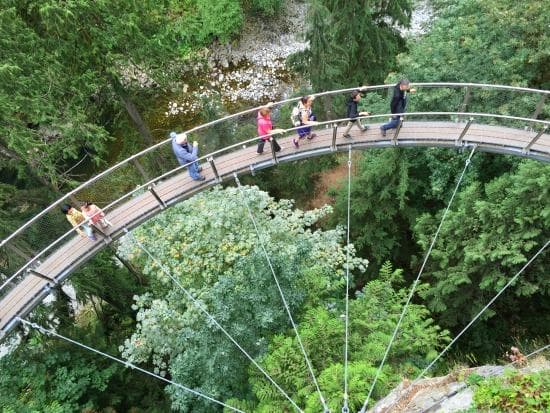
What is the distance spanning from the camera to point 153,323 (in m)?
11.4

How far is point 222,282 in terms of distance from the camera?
1002 centimetres

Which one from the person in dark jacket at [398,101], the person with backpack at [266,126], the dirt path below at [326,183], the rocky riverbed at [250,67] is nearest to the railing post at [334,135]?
the person in dark jacket at [398,101]

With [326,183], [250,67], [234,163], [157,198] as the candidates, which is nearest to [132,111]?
[234,163]

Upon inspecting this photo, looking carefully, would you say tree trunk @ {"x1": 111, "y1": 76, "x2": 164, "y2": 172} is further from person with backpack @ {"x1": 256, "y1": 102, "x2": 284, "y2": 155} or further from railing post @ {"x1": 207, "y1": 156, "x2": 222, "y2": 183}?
person with backpack @ {"x1": 256, "y1": 102, "x2": 284, "y2": 155}

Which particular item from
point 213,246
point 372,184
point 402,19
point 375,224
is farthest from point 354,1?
point 213,246

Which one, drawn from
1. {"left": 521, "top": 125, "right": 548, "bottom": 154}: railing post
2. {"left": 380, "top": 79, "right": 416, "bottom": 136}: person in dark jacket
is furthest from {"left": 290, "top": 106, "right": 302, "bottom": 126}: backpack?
{"left": 521, "top": 125, "right": 548, "bottom": 154}: railing post

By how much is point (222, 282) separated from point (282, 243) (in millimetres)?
2024

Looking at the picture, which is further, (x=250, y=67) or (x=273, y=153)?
(x=250, y=67)

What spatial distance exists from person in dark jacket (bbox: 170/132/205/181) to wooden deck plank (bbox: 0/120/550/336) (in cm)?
48

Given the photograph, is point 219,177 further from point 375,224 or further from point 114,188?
point 114,188

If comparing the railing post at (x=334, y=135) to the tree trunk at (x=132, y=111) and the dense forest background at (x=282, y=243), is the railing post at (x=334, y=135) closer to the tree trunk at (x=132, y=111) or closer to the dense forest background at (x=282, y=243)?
the dense forest background at (x=282, y=243)

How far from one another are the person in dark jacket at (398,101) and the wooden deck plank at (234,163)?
16.9 inches

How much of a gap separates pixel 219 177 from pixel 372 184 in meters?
6.39

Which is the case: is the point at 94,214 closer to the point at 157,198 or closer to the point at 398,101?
the point at 157,198
